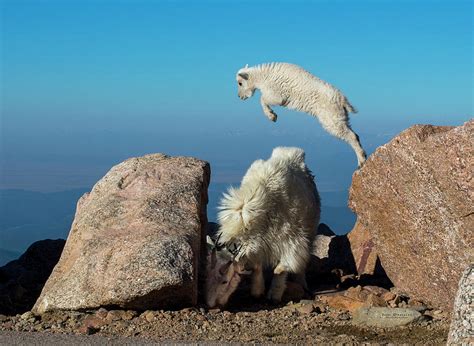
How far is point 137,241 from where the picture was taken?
12.3 meters

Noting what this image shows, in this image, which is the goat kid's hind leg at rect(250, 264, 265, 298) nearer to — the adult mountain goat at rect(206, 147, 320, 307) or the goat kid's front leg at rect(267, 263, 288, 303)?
the adult mountain goat at rect(206, 147, 320, 307)

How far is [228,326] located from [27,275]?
580 cm

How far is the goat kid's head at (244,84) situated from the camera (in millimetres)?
17036

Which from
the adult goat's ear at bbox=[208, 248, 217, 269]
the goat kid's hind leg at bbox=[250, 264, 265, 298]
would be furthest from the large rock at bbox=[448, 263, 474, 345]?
the goat kid's hind leg at bbox=[250, 264, 265, 298]

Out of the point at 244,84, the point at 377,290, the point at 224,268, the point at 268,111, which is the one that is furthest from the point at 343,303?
the point at 244,84

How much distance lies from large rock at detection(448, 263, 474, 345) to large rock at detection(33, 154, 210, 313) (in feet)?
16.0

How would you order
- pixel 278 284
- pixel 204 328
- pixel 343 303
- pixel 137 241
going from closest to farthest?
1. pixel 204 328
2. pixel 137 241
3. pixel 343 303
4. pixel 278 284

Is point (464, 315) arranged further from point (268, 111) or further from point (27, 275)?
point (27, 275)

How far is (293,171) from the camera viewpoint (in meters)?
14.1

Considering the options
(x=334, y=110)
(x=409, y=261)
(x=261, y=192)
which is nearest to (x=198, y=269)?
(x=261, y=192)

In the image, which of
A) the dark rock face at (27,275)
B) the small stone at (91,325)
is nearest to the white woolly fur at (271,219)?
the small stone at (91,325)

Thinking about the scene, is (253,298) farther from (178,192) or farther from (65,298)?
(65,298)

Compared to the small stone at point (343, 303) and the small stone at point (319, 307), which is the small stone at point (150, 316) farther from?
the small stone at point (343, 303)

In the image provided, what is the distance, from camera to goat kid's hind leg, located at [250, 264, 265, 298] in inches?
515
